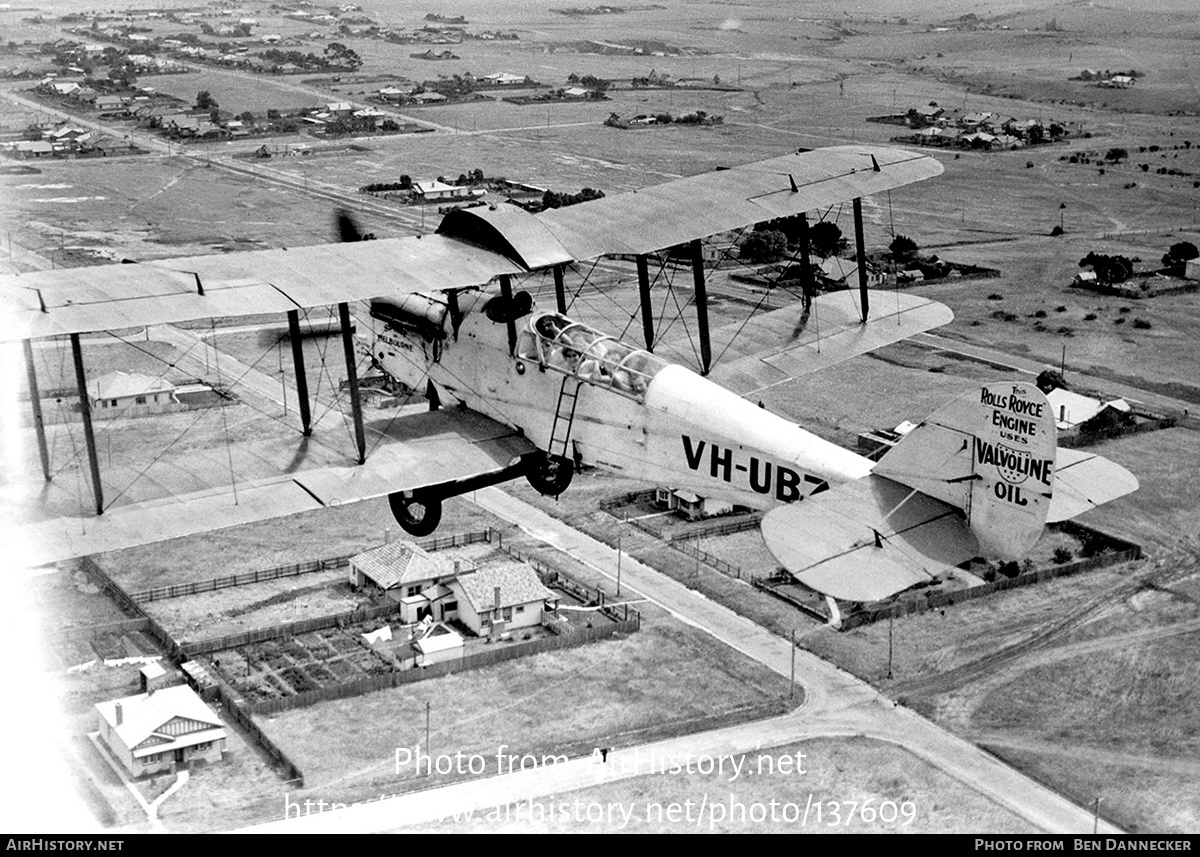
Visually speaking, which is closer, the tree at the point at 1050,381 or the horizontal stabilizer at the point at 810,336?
the horizontal stabilizer at the point at 810,336

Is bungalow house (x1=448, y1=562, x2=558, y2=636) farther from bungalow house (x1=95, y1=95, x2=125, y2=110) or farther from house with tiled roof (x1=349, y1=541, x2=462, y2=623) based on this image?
bungalow house (x1=95, y1=95, x2=125, y2=110)

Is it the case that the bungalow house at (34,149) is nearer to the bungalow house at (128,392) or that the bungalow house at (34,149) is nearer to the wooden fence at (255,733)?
the bungalow house at (128,392)

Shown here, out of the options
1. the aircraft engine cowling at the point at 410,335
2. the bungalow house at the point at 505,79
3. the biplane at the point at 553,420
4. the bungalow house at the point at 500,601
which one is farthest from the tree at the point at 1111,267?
the bungalow house at the point at 505,79

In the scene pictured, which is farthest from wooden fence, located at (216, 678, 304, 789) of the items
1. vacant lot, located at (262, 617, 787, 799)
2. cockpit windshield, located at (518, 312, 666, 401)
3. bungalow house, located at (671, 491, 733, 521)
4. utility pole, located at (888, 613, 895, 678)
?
bungalow house, located at (671, 491, 733, 521)

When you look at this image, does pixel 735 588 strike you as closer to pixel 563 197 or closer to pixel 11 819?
pixel 11 819

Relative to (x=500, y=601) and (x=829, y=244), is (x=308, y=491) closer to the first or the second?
(x=500, y=601)

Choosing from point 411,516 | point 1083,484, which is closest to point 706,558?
point 411,516

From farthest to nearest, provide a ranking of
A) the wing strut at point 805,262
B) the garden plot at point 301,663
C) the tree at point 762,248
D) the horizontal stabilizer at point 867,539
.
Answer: the tree at point 762,248 < the garden plot at point 301,663 < the wing strut at point 805,262 < the horizontal stabilizer at point 867,539
